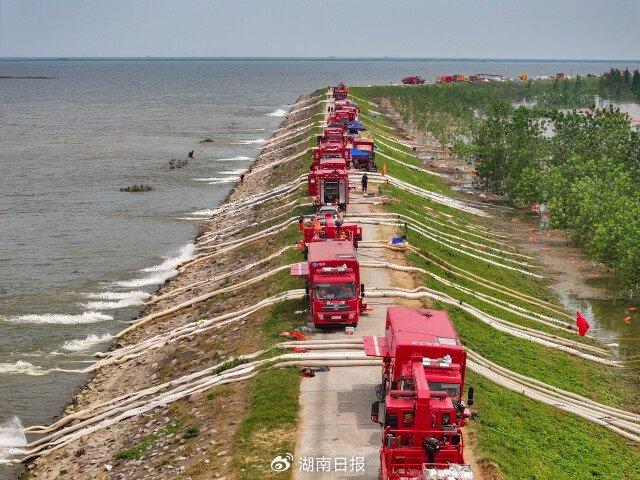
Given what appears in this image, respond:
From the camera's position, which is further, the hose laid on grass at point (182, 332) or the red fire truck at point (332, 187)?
the red fire truck at point (332, 187)

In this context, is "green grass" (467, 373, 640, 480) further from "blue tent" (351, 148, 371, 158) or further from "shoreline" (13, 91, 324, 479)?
"blue tent" (351, 148, 371, 158)

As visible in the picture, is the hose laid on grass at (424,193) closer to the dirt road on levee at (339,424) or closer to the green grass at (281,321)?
the green grass at (281,321)

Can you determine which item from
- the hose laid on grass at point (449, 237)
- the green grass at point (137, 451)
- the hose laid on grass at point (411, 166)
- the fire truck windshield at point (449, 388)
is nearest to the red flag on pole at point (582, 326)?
the hose laid on grass at point (449, 237)

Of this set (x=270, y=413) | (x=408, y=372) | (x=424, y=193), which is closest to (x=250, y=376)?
(x=270, y=413)

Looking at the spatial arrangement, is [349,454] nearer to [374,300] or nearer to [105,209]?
[374,300]

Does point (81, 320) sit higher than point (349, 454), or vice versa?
point (349, 454)

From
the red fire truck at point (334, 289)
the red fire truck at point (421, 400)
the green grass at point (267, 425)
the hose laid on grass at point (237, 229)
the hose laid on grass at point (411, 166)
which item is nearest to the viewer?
the red fire truck at point (421, 400)

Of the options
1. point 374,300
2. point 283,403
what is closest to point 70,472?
point 283,403
